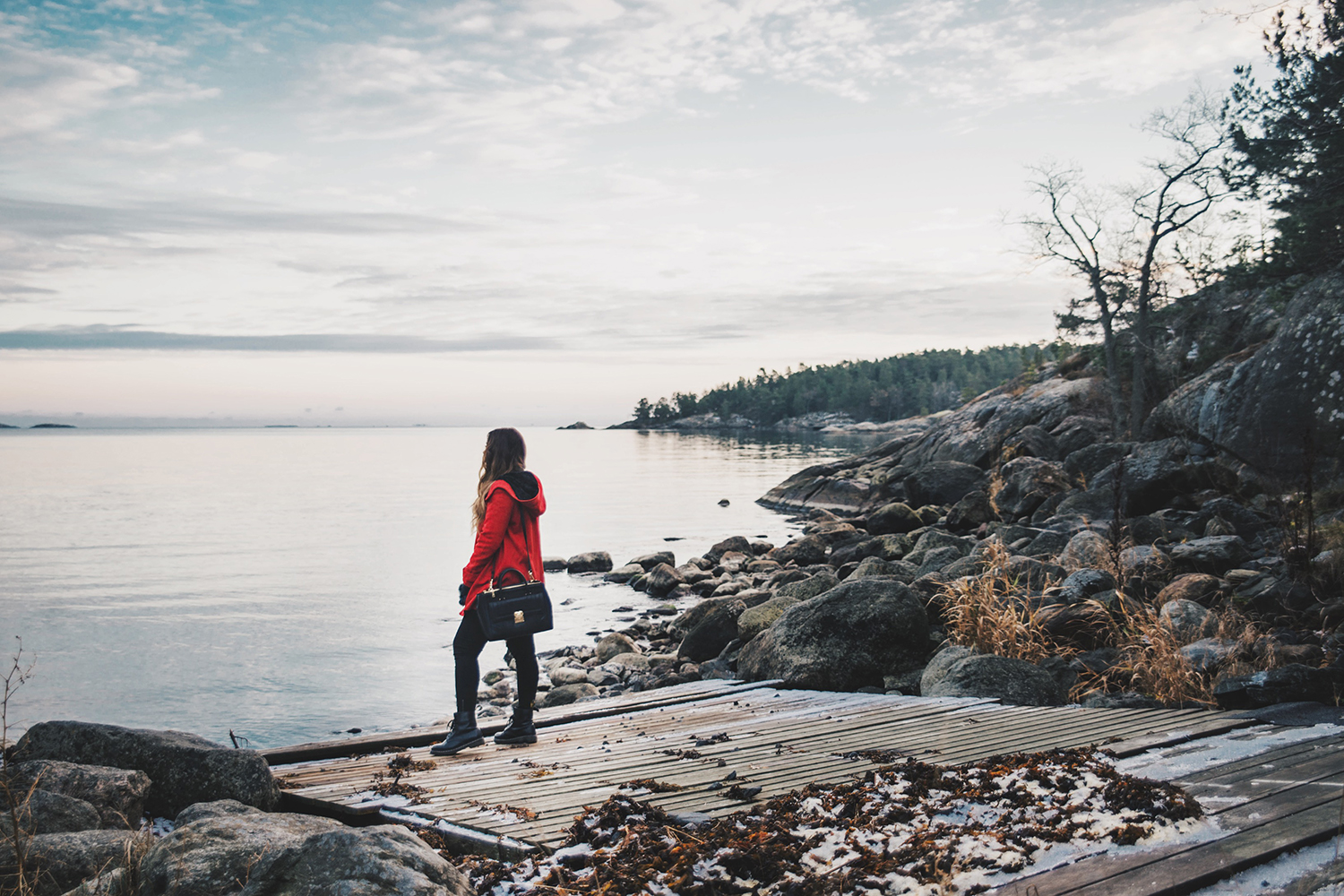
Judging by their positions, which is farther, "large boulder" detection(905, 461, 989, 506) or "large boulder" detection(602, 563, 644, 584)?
"large boulder" detection(905, 461, 989, 506)

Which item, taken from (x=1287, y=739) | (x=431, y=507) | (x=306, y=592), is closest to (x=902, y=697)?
(x=1287, y=739)

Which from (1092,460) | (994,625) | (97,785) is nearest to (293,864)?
(97,785)

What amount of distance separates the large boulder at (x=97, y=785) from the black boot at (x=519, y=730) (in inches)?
90.2

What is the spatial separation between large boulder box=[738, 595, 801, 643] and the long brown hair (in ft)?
22.2

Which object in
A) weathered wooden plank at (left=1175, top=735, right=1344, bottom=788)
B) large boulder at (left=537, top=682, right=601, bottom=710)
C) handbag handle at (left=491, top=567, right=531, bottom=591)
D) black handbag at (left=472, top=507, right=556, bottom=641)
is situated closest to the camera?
weathered wooden plank at (left=1175, top=735, right=1344, bottom=788)

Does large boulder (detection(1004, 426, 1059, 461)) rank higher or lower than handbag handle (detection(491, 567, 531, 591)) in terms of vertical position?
higher

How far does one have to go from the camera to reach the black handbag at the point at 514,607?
249 inches

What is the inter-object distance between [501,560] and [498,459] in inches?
30.3

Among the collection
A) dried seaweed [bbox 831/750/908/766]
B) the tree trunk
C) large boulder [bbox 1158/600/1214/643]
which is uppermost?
the tree trunk

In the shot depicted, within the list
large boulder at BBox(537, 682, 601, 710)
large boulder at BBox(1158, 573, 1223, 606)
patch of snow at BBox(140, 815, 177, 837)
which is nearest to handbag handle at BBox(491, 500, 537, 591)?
patch of snow at BBox(140, 815, 177, 837)

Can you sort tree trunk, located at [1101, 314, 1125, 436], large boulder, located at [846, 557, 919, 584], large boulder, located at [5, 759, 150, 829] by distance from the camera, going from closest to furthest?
large boulder, located at [5, 759, 150, 829] → large boulder, located at [846, 557, 919, 584] → tree trunk, located at [1101, 314, 1125, 436]

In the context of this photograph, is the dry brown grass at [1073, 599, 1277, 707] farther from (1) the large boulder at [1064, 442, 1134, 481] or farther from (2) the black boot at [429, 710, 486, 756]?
(1) the large boulder at [1064, 442, 1134, 481]

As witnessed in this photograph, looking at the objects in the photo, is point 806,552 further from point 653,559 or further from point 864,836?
point 864,836

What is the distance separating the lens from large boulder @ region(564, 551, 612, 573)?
958 inches
